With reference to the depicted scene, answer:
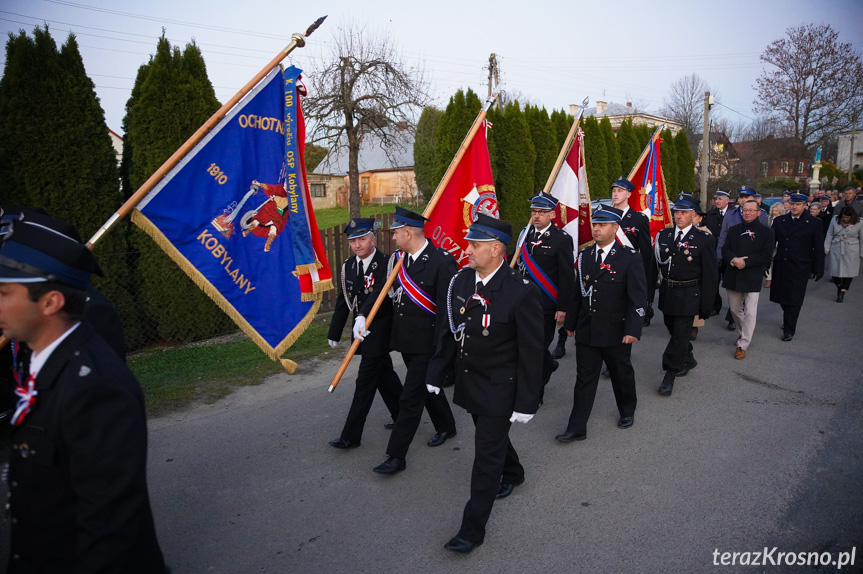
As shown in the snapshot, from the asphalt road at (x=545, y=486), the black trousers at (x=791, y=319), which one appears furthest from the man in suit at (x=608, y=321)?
the black trousers at (x=791, y=319)

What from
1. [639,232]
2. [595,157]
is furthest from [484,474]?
[595,157]

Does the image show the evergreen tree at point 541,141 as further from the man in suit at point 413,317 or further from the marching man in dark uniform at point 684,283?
the man in suit at point 413,317

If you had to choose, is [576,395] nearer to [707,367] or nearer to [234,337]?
[707,367]

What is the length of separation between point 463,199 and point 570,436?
2583 millimetres

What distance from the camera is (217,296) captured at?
4.25m

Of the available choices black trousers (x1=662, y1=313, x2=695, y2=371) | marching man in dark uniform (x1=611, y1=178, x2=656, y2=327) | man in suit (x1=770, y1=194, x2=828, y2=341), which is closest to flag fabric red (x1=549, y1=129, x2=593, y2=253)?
marching man in dark uniform (x1=611, y1=178, x2=656, y2=327)

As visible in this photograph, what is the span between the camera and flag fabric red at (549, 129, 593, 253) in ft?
24.0

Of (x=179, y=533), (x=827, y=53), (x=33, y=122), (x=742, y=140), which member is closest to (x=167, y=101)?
(x=33, y=122)

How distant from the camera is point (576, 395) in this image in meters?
5.15

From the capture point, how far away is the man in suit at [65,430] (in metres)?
A: 1.90

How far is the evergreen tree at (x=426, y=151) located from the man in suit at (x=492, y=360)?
19920mm

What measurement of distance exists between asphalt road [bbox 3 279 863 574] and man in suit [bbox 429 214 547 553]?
0.38m

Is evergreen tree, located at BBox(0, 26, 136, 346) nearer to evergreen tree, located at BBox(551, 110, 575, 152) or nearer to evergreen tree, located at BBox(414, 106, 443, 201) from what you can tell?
evergreen tree, located at BBox(551, 110, 575, 152)

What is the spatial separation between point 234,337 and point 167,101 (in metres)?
3.48
